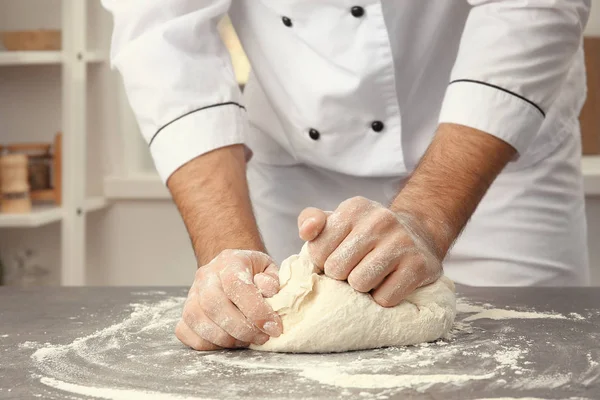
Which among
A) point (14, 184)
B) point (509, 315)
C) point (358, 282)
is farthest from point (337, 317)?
point (14, 184)

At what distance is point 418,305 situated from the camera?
1052mm

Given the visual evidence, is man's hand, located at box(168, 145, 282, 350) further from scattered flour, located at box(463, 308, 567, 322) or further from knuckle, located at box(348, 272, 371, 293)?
scattered flour, located at box(463, 308, 567, 322)

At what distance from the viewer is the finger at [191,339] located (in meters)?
0.99

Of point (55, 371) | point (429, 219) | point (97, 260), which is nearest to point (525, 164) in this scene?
point (429, 219)

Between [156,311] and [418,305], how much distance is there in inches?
16.3

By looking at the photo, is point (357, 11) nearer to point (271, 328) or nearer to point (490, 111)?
point (490, 111)

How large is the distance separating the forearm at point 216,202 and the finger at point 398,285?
8.9 inches

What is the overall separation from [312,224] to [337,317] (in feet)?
0.39

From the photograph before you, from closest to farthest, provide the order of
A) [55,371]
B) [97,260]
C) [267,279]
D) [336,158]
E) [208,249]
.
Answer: [55,371]
[267,279]
[208,249]
[336,158]
[97,260]

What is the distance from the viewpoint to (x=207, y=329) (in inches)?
38.6

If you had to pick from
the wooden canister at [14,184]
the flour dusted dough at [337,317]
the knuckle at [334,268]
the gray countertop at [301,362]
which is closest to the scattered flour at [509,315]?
the gray countertop at [301,362]

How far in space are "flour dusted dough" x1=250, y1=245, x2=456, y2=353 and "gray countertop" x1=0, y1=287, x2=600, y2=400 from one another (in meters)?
0.02

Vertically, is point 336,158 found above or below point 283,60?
below

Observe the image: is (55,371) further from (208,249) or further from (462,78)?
(462,78)
